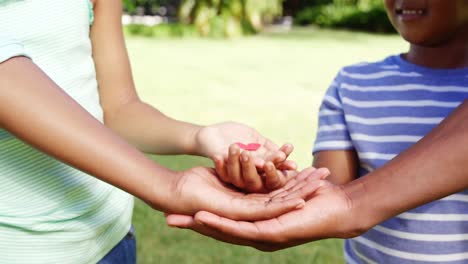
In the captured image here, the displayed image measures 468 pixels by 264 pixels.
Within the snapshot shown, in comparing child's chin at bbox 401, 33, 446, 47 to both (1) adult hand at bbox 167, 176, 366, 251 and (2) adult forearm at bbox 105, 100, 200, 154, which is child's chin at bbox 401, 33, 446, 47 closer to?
(1) adult hand at bbox 167, 176, 366, 251

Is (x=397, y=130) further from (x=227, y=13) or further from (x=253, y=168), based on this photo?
(x=227, y=13)

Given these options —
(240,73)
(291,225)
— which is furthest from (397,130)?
(240,73)

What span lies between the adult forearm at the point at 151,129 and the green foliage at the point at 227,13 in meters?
18.8

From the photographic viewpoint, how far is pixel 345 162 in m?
2.04

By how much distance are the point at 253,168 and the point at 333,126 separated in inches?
21.4

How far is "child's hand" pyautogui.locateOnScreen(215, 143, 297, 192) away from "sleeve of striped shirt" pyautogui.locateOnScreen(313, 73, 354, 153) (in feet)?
1.15

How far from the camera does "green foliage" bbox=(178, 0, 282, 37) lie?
816 inches

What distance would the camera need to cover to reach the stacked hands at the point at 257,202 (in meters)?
1.56

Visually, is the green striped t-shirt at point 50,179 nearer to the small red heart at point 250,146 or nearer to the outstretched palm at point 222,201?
the outstretched palm at point 222,201

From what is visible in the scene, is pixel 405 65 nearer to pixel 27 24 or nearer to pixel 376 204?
pixel 376 204

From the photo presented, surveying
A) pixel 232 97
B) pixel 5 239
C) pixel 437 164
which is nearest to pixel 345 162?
pixel 437 164

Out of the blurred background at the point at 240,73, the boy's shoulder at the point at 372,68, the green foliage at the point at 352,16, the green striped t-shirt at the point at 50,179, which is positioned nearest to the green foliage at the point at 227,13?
the blurred background at the point at 240,73

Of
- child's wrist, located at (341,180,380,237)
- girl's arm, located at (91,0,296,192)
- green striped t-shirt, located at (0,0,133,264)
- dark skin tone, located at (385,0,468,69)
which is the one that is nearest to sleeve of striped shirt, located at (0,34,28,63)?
green striped t-shirt, located at (0,0,133,264)

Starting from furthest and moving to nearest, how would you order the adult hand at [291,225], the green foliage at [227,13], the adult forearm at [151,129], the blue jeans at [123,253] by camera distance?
the green foliage at [227,13] → the adult forearm at [151,129] → the blue jeans at [123,253] → the adult hand at [291,225]
